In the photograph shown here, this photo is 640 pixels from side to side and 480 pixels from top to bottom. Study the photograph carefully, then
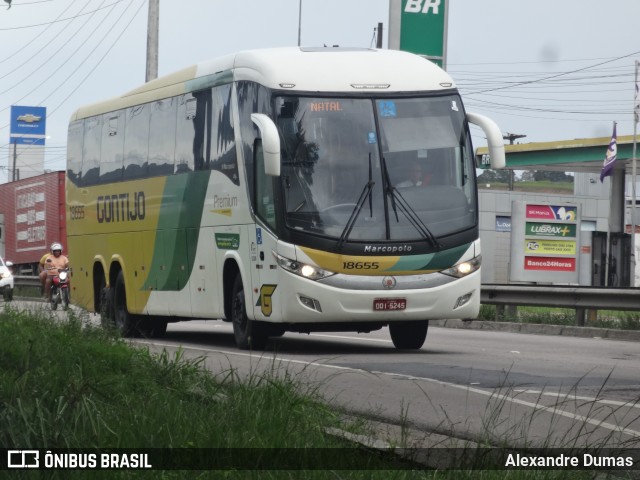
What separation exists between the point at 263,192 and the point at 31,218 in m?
33.2

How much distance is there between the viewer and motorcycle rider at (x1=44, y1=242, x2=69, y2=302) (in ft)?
107

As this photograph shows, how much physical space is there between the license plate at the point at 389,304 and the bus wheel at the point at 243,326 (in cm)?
168

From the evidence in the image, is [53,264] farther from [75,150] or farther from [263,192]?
[263,192]

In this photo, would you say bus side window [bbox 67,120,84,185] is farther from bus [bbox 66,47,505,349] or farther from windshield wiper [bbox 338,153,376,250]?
windshield wiper [bbox 338,153,376,250]

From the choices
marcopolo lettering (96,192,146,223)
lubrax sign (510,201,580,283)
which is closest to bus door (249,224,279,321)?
marcopolo lettering (96,192,146,223)

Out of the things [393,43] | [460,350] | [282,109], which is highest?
[393,43]

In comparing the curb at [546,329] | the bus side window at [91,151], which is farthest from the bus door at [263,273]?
the curb at [546,329]

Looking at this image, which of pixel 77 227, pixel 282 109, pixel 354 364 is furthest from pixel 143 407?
pixel 77 227

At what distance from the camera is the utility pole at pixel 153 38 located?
114 feet

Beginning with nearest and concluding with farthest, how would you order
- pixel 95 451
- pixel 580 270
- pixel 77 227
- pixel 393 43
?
pixel 95 451 < pixel 77 227 < pixel 393 43 < pixel 580 270

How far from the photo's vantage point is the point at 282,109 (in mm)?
16016

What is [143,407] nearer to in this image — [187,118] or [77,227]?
[187,118]

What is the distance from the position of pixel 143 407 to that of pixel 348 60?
946 centimetres

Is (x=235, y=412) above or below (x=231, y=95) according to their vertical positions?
below
